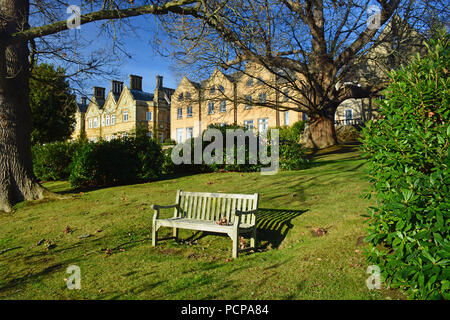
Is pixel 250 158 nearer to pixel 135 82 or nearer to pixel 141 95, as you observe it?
pixel 141 95

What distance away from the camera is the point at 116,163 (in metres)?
14.1

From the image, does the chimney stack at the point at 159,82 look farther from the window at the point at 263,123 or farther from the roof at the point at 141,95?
the window at the point at 263,123

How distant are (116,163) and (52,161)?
21.9 feet

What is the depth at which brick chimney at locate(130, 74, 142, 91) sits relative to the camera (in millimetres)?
54000

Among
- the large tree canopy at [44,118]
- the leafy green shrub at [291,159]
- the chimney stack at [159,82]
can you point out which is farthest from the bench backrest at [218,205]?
the chimney stack at [159,82]

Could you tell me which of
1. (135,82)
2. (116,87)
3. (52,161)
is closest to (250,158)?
(52,161)

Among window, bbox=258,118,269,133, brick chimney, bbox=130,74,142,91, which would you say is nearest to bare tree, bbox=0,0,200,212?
window, bbox=258,118,269,133

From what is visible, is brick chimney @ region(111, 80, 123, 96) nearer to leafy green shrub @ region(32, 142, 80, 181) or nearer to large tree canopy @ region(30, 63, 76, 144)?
large tree canopy @ region(30, 63, 76, 144)

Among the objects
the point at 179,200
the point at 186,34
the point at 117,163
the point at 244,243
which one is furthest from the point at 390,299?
the point at 117,163

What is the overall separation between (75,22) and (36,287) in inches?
284

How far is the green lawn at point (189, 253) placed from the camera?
4461 millimetres

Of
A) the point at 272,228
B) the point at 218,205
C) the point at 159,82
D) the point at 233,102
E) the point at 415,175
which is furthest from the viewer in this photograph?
the point at 159,82

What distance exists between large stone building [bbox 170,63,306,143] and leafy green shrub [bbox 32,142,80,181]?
7.19 m
